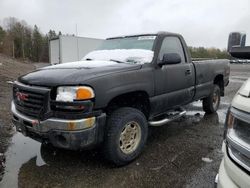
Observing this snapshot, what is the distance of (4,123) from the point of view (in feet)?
18.0

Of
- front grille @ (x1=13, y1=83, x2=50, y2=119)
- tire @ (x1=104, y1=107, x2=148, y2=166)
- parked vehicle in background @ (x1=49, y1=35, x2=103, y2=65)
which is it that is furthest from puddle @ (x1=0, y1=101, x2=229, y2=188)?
parked vehicle in background @ (x1=49, y1=35, x2=103, y2=65)

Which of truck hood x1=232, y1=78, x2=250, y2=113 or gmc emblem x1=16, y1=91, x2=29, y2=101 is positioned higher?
truck hood x1=232, y1=78, x2=250, y2=113

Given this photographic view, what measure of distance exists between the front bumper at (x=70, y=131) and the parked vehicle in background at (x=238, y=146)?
1.64 meters

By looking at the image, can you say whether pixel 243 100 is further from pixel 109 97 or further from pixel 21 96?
pixel 21 96

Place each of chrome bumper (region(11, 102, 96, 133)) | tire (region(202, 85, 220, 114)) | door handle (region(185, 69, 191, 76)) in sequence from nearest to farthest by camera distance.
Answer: chrome bumper (region(11, 102, 96, 133)) < door handle (region(185, 69, 191, 76)) < tire (region(202, 85, 220, 114))

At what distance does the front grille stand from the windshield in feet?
4.85

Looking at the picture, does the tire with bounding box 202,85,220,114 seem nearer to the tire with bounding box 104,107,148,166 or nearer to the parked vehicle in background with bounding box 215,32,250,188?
the tire with bounding box 104,107,148,166

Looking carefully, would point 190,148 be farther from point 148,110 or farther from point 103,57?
point 103,57

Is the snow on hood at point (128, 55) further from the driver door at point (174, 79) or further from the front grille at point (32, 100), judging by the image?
the front grille at point (32, 100)

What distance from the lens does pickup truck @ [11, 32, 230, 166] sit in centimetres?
305

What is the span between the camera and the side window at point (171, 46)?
4544 millimetres

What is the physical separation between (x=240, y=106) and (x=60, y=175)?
254 centimetres

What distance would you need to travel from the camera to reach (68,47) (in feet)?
45.4

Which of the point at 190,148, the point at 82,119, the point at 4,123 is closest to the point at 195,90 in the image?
the point at 190,148
